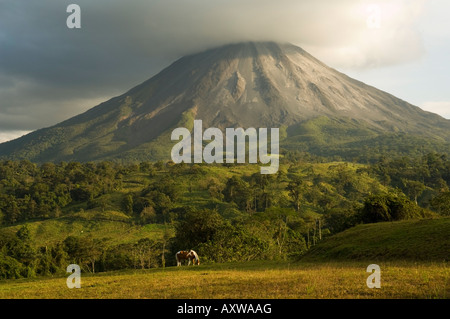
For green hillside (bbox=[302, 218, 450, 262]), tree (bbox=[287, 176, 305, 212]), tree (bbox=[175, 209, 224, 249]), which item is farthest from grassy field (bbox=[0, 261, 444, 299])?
tree (bbox=[287, 176, 305, 212])

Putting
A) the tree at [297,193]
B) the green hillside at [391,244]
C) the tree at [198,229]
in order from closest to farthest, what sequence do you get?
1. the green hillside at [391,244]
2. the tree at [198,229]
3. the tree at [297,193]

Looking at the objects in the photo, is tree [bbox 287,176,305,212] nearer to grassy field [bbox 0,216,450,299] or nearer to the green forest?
the green forest

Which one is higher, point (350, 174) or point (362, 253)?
point (350, 174)

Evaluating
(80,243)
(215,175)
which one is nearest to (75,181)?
(215,175)

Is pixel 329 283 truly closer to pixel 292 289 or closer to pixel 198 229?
pixel 292 289

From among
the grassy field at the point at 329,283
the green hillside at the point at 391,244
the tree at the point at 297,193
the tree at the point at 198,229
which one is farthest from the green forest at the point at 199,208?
the grassy field at the point at 329,283

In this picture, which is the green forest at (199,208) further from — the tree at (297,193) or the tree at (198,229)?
the tree at (297,193)
